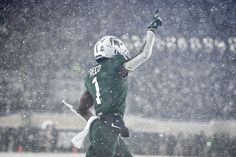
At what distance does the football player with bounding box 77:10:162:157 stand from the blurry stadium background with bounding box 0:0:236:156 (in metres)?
7.44

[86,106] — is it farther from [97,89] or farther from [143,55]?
[143,55]

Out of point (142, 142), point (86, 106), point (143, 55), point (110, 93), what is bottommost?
point (142, 142)

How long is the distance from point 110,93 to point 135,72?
1096 cm

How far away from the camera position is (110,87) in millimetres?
3682

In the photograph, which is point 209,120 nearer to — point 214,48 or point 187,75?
point 187,75

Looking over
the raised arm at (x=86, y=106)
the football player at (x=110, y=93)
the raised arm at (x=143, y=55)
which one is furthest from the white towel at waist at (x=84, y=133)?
the raised arm at (x=143, y=55)

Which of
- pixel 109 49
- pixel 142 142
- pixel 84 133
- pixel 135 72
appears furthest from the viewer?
pixel 135 72

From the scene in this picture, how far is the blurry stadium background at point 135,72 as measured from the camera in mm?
11797

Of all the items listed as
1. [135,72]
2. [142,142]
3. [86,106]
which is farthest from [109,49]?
[135,72]

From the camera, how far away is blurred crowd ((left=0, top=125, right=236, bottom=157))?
11.1 metres

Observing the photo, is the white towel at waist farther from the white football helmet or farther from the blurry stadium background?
the blurry stadium background

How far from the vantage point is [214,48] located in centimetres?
1573

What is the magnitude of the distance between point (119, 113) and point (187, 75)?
11808 millimetres

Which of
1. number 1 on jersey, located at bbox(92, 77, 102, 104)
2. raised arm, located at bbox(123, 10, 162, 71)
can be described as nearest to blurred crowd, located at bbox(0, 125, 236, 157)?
number 1 on jersey, located at bbox(92, 77, 102, 104)
